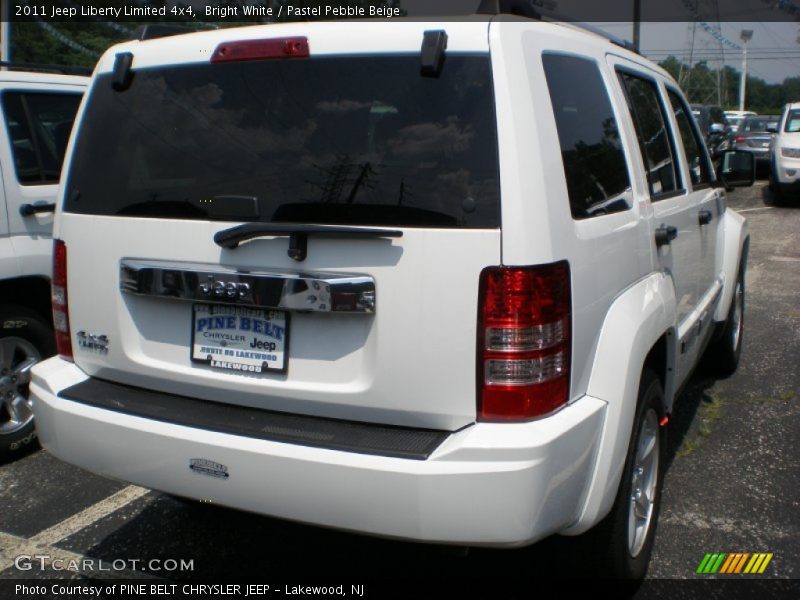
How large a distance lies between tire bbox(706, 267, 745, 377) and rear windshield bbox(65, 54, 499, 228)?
368 centimetres

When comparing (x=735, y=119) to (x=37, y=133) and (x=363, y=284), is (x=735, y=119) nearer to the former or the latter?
(x=37, y=133)

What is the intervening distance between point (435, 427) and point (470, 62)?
1040 mm

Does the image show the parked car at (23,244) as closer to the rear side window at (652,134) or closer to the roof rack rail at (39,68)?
the roof rack rail at (39,68)

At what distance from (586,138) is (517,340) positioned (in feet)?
2.75

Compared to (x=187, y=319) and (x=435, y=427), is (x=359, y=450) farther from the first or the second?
(x=187, y=319)

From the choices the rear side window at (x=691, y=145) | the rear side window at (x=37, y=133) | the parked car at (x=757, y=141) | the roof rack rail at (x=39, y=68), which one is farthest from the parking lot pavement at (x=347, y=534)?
the parked car at (x=757, y=141)

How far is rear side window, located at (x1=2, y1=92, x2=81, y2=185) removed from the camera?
15.3 feet

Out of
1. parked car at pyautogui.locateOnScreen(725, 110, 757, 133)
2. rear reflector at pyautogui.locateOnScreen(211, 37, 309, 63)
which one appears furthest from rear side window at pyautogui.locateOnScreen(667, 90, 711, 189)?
parked car at pyautogui.locateOnScreen(725, 110, 757, 133)

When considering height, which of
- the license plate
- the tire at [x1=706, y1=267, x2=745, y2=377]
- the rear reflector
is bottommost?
the tire at [x1=706, y1=267, x2=745, y2=377]

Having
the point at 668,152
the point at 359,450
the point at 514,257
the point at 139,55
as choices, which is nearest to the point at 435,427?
the point at 359,450

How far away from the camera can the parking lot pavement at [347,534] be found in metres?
3.40

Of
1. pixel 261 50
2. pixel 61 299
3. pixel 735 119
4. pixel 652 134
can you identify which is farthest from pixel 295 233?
pixel 735 119

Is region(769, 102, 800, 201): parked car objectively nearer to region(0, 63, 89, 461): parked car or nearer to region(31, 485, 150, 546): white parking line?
region(0, 63, 89, 461): parked car

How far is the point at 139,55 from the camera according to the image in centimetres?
303
